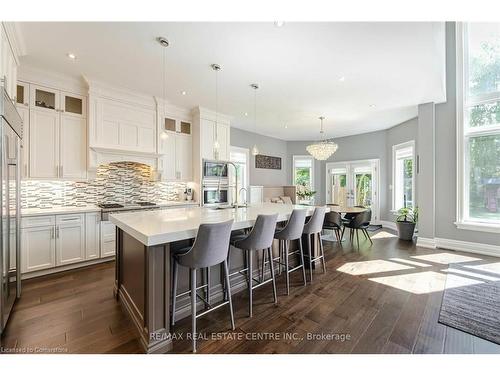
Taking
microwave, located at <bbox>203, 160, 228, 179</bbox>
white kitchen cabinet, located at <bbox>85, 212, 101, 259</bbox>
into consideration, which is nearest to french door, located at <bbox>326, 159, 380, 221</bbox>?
microwave, located at <bbox>203, 160, 228, 179</bbox>

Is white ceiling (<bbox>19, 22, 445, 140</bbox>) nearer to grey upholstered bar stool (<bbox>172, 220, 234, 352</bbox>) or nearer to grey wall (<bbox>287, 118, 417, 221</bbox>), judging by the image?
grey wall (<bbox>287, 118, 417, 221</bbox>)

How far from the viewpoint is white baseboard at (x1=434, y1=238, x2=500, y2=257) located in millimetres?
3996

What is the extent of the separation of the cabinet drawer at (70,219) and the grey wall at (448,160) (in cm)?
640

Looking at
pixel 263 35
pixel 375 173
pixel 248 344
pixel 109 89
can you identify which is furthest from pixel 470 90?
pixel 109 89

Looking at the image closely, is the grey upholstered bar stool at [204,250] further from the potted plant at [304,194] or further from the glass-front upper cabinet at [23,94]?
the potted plant at [304,194]

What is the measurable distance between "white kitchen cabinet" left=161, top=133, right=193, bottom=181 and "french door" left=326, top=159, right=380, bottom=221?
5130 mm

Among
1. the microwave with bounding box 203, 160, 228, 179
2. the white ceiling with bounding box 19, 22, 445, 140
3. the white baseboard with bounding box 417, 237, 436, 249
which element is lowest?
the white baseboard with bounding box 417, 237, 436, 249

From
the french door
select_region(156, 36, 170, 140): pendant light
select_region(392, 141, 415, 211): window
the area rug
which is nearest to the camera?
the area rug

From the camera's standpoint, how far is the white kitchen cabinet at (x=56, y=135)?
3230 mm

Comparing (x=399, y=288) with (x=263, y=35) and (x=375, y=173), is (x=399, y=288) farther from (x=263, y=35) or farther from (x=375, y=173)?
(x=375, y=173)

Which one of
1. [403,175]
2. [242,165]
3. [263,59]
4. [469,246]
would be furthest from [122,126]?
[403,175]

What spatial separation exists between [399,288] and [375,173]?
5.03 meters

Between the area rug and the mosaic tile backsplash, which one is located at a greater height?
the mosaic tile backsplash

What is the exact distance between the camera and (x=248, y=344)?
1.79m
